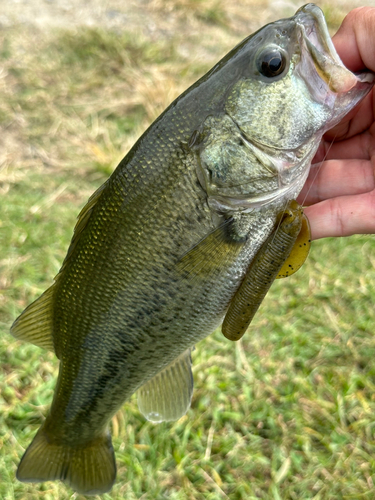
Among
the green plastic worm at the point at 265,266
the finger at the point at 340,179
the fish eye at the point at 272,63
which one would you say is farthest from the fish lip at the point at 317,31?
the finger at the point at 340,179

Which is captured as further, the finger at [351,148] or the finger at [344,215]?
the finger at [351,148]

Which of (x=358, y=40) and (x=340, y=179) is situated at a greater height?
(x=358, y=40)

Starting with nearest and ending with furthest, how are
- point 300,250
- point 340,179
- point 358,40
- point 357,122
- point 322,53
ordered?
point 322,53, point 300,250, point 358,40, point 340,179, point 357,122

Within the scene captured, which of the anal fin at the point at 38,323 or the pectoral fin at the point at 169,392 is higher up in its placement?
the anal fin at the point at 38,323

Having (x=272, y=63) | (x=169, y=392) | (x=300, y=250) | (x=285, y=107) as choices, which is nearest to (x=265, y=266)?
(x=300, y=250)

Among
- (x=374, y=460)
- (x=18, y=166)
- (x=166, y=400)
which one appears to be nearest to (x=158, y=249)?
(x=166, y=400)

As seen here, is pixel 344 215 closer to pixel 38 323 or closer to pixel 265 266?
pixel 265 266

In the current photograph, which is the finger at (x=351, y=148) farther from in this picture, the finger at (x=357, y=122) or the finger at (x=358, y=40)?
the finger at (x=358, y=40)
